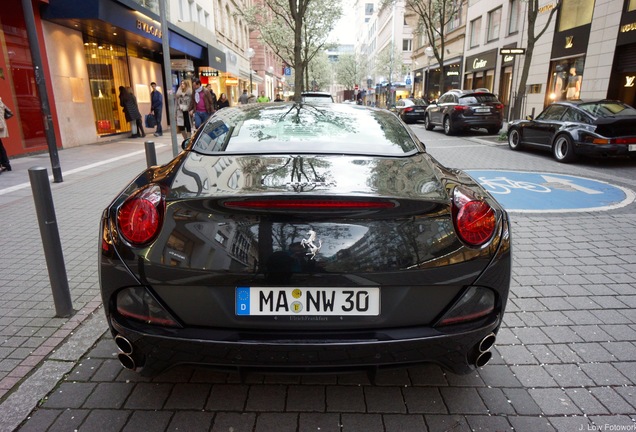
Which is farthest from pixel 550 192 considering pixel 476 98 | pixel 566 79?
pixel 566 79

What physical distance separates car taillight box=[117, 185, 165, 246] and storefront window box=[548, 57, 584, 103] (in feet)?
70.5

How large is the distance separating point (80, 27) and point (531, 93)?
2175cm

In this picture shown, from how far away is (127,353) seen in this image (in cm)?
204

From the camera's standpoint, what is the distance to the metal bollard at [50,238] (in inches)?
118

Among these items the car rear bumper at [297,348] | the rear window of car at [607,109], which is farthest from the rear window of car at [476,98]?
the car rear bumper at [297,348]

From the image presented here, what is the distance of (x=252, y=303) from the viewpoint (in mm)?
1899

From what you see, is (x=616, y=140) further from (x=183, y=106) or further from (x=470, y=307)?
(x=183, y=106)

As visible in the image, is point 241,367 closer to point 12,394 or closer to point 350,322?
point 350,322

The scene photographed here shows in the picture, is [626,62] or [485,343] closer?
[485,343]

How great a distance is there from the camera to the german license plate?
6.22ft

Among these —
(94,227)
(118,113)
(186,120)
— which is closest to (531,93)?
(186,120)

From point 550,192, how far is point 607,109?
12.8 feet

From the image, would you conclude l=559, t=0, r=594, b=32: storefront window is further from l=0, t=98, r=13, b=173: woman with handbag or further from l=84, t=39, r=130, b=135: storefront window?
l=0, t=98, r=13, b=173: woman with handbag

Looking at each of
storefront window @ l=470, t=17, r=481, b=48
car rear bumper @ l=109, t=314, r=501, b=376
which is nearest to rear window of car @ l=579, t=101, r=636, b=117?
car rear bumper @ l=109, t=314, r=501, b=376
